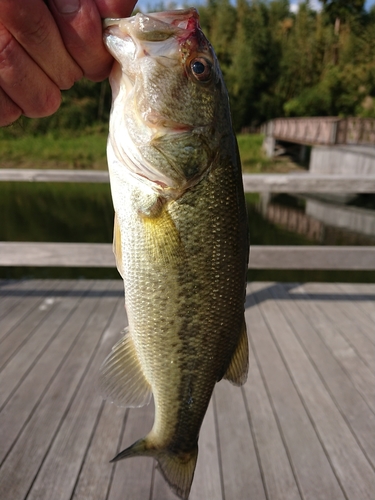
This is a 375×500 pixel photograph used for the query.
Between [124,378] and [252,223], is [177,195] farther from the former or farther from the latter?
[252,223]

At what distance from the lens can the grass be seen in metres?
18.3

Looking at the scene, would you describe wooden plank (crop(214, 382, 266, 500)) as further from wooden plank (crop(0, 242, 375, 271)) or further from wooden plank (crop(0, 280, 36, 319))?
wooden plank (crop(0, 280, 36, 319))

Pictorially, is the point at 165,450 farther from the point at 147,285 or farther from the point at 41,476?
the point at 41,476

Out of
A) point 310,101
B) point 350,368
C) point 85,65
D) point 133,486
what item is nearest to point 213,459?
point 133,486

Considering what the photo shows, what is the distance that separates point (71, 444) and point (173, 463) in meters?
1.07

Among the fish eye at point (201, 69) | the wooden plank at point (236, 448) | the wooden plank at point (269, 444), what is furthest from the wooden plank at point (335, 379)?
the fish eye at point (201, 69)

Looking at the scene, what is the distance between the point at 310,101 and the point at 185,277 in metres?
30.3

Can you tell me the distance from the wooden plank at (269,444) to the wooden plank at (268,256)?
0.93 m

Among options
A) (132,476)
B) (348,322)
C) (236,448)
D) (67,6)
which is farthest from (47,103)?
(348,322)

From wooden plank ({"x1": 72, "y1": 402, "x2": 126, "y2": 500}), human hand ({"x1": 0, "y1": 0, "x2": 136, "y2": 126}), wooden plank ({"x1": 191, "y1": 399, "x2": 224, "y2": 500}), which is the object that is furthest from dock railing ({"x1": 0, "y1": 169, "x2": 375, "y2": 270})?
human hand ({"x1": 0, "y1": 0, "x2": 136, "y2": 126})

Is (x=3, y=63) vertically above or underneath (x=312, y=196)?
above

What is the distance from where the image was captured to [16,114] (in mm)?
1000

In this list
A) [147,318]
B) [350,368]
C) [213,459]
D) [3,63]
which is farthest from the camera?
[350,368]

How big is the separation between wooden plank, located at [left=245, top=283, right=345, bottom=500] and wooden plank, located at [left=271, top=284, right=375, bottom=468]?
0.69ft
